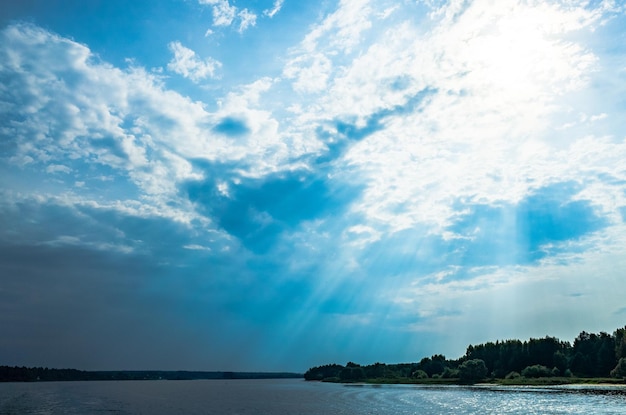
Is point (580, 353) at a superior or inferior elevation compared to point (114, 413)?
superior

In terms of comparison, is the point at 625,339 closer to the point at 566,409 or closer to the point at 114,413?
the point at 566,409

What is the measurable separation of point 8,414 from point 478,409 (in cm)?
8361

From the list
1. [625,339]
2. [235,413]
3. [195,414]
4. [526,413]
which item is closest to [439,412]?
[526,413]

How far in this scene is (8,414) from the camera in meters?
88.2

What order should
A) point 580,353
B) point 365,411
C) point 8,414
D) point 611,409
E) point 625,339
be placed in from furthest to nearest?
point 580,353 → point 625,339 → point 365,411 → point 8,414 → point 611,409

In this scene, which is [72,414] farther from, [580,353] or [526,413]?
[580,353]

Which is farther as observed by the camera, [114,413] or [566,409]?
[114,413]

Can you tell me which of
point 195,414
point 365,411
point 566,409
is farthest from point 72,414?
point 566,409

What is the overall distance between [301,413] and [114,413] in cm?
3418

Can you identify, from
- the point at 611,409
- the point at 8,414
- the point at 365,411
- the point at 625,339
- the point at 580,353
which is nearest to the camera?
the point at 611,409

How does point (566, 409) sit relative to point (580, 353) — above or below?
below

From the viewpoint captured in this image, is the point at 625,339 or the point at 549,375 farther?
the point at 549,375

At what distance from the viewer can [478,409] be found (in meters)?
92.9

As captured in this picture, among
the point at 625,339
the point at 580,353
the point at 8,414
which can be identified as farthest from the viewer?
the point at 580,353
